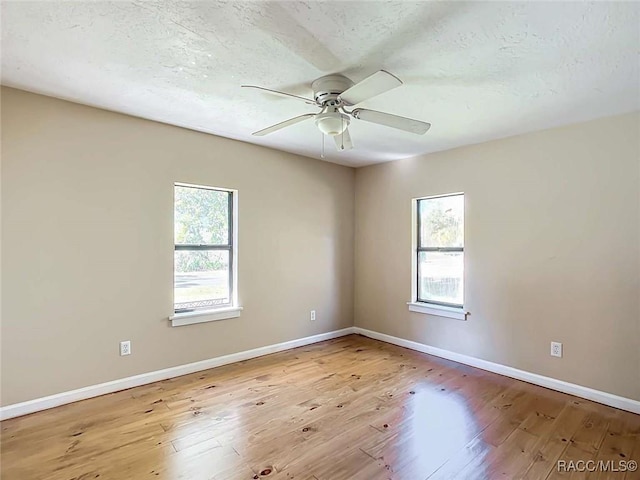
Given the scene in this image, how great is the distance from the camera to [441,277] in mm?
4145

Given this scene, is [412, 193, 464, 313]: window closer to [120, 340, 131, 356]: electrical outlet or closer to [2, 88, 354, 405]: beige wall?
[2, 88, 354, 405]: beige wall

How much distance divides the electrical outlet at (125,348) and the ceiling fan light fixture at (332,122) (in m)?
2.55

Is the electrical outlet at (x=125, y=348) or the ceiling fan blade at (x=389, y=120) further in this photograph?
the electrical outlet at (x=125, y=348)

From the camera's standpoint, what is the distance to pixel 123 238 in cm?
305

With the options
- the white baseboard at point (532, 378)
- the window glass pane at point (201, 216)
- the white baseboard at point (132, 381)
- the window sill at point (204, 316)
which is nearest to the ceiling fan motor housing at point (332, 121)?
the window glass pane at point (201, 216)

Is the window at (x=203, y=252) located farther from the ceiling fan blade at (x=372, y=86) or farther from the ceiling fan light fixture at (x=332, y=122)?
the ceiling fan blade at (x=372, y=86)

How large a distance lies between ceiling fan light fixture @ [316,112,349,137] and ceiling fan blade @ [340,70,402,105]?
0.42ft

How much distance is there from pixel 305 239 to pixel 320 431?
2.49 m

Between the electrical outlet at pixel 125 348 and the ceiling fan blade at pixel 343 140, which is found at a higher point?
the ceiling fan blade at pixel 343 140

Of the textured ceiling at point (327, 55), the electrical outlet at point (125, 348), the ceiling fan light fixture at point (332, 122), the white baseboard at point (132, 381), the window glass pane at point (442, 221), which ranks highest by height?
the textured ceiling at point (327, 55)

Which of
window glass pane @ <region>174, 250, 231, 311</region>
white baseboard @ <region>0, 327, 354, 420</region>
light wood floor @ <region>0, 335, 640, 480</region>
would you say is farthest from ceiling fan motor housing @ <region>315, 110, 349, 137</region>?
white baseboard @ <region>0, 327, 354, 420</region>

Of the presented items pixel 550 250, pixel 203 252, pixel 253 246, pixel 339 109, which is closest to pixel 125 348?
pixel 203 252

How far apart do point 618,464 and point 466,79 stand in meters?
2.58

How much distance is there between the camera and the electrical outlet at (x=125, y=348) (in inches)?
120
